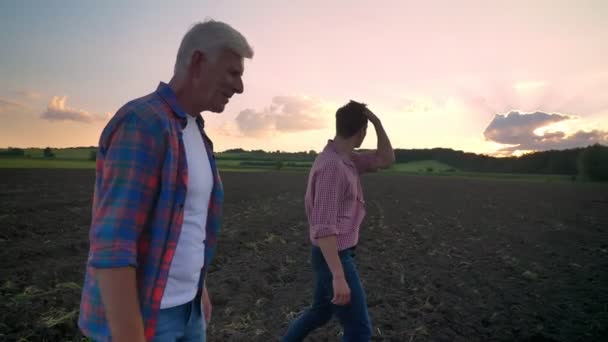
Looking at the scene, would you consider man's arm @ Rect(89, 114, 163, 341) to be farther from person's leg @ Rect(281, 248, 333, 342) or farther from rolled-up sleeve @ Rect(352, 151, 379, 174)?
rolled-up sleeve @ Rect(352, 151, 379, 174)

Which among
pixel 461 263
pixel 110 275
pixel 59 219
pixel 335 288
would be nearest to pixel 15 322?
pixel 335 288

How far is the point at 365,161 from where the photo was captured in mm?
3816

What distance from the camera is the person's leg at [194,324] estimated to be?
6.64 ft

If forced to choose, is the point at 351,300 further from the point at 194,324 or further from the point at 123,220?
the point at 123,220

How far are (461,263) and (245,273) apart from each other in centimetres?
502

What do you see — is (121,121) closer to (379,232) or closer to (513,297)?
(513,297)

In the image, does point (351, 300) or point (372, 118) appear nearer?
point (351, 300)

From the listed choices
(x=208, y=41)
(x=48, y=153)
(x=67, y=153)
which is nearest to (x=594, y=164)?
(x=208, y=41)

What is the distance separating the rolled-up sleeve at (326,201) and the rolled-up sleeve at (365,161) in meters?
0.74

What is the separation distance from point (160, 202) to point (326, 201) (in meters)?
1.53

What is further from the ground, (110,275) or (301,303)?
(110,275)

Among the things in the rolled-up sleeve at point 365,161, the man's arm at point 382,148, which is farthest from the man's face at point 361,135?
the man's arm at point 382,148

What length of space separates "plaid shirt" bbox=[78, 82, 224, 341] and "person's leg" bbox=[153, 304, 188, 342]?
0.14 meters

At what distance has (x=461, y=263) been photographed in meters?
9.53
